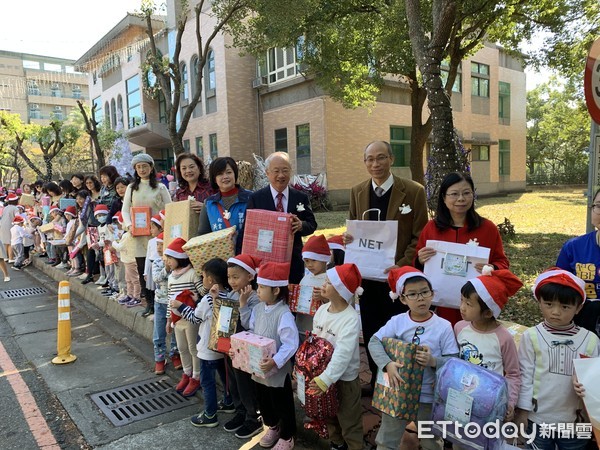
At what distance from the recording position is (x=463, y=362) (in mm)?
2420

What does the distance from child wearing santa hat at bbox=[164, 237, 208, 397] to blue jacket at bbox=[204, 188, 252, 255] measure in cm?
42

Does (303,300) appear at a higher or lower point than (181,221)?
lower

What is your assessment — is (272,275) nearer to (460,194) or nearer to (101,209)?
(460,194)

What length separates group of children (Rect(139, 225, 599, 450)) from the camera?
2441 millimetres

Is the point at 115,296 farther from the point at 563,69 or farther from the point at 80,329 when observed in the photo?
the point at 563,69

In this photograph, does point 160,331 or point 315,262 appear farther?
point 160,331

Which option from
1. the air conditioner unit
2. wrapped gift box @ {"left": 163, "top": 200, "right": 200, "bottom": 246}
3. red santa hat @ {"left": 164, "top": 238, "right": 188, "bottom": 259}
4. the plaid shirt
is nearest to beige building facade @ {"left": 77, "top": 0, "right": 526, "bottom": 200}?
the air conditioner unit

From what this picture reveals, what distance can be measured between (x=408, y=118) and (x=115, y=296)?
20232 mm

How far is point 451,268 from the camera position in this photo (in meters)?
2.97

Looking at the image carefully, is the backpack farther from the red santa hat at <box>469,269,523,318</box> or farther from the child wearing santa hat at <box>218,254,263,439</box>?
the child wearing santa hat at <box>218,254,263,439</box>

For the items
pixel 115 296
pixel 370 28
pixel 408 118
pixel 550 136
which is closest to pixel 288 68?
pixel 408 118

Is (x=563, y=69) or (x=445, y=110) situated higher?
(x=563, y=69)

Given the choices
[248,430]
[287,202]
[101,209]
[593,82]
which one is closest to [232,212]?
[287,202]

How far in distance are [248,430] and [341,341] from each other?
138 cm
